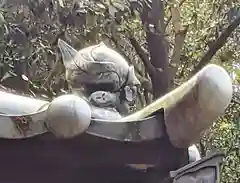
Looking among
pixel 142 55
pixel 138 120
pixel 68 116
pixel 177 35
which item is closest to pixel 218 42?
pixel 177 35

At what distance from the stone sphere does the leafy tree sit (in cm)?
105

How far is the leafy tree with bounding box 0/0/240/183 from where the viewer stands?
2980mm

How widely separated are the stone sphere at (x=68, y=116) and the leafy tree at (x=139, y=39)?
1.05 m

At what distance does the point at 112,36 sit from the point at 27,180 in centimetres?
194

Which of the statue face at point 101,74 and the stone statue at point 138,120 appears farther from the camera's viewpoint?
the statue face at point 101,74

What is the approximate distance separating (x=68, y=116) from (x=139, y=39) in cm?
385

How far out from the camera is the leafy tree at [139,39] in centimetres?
298

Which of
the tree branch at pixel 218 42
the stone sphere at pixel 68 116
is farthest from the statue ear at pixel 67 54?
the tree branch at pixel 218 42

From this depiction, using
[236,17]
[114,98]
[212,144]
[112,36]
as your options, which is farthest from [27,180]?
[212,144]

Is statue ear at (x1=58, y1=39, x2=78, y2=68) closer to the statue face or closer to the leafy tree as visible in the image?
the statue face

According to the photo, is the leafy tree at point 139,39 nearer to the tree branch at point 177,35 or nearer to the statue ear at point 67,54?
the tree branch at point 177,35

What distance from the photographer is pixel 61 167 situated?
1.92 metres

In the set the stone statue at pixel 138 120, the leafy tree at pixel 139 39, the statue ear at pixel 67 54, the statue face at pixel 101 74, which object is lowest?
the stone statue at pixel 138 120

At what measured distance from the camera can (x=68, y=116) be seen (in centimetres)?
171
